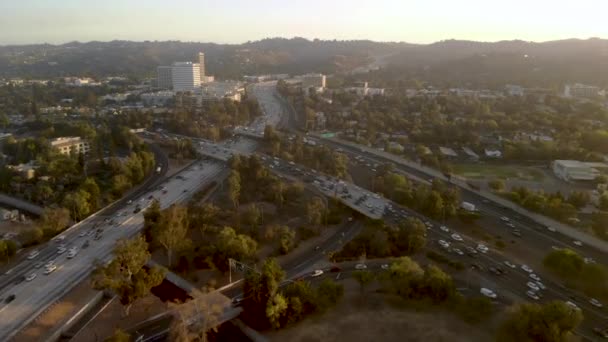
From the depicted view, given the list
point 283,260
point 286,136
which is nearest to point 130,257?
point 283,260

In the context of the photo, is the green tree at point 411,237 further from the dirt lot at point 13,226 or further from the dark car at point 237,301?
the dirt lot at point 13,226

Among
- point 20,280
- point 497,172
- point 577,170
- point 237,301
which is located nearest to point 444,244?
point 237,301

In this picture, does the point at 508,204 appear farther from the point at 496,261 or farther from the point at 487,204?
the point at 496,261

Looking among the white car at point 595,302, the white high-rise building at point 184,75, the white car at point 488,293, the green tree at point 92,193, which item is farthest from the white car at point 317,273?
the white high-rise building at point 184,75

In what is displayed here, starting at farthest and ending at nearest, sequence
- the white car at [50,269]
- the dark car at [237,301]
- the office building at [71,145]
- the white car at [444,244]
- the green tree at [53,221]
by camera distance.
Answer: the office building at [71,145] < the green tree at [53,221] < the white car at [444,244] < the white car at [50,269] < the dark car at [237,301]

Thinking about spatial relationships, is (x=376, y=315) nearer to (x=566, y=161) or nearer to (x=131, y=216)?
(x=131, y=216)

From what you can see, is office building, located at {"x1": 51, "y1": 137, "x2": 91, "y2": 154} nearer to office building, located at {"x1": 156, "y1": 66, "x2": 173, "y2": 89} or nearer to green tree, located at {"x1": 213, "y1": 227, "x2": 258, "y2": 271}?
Answer: green tree, located at {"x1": 213, "y1": 227, "x2": 258, "y2": 271}

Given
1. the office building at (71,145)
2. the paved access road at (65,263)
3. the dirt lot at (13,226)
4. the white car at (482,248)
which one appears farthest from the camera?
the office building at (71,145)

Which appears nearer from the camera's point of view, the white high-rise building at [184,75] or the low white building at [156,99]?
the low white building at [156,99]
